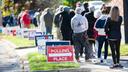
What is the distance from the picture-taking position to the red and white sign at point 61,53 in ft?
54.4

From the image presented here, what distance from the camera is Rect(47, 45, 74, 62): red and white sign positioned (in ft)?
54.4

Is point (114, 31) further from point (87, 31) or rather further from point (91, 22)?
point (87, 31)

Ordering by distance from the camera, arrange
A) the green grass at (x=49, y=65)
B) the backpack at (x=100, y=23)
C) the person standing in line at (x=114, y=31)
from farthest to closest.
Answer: the backpack at (x=100, y=23) → the green grass at (x=49, y=65) → the person standing in line at (x=114, y=31)

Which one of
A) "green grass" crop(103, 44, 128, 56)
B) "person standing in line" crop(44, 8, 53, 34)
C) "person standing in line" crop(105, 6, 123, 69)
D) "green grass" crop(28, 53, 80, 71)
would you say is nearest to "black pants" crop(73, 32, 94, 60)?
"green grass" crop(28, 53, 80, 71)

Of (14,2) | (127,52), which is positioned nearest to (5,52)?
(127,52)

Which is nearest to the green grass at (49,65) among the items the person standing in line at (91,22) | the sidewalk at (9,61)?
the sidewalk at (9,61)

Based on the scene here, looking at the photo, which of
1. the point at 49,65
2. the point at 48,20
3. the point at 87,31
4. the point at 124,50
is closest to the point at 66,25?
the point at 87,31

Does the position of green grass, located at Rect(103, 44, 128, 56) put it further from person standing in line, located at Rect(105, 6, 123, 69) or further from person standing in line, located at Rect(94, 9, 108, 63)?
person standing in line, located at Rect(105, 6, 123, 69)

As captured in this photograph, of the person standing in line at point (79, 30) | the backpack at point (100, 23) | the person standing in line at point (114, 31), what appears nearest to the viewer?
the person standing in line at point (114, 31)

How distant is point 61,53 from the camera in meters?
16.6

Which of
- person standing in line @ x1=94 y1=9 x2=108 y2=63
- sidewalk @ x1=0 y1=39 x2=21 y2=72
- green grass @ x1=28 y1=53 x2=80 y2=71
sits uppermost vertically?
person standing in line @ x1=94 y1=9 x2=108 y2=63

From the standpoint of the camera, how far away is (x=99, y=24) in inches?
728

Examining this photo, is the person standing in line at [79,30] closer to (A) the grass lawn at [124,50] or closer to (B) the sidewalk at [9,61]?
(B) the sidewalk at [9,61]

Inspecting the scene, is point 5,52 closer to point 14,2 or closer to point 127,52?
point 127,52
